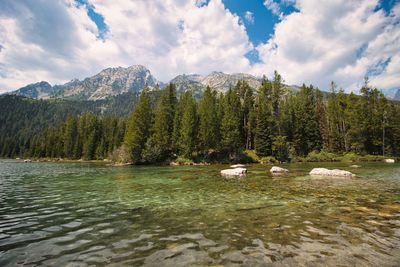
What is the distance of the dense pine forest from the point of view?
205 ft

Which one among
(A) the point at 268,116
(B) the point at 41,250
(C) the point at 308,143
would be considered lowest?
(B) the point at 41,250

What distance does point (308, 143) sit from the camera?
239 feet

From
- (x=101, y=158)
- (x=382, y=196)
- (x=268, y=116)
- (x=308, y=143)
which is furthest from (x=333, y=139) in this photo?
(x=101, y=158)

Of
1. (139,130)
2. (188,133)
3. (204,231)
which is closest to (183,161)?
(188,133)

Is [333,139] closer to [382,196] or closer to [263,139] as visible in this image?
[263,139]

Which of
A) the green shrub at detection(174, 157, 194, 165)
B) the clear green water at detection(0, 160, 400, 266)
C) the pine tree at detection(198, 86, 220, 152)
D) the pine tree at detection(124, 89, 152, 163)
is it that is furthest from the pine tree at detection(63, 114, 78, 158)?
the clear green water at detection(0, 160, 400, 266)

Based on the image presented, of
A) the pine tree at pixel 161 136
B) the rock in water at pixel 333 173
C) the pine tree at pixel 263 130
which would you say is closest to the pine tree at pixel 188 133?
the pine tree at pixel 161 136

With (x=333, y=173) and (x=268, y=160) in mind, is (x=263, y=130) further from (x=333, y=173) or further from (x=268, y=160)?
(x=333, y=173)

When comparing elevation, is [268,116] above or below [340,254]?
above

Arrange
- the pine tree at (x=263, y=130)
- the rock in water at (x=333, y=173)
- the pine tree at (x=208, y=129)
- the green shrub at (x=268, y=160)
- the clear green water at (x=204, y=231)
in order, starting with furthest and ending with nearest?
the pine tree at (x=263, y=130) → the pine tree at (x=208, y=129) → the green shrub at (x=268, y=160) → the rock in water at (x=333, y=173) → the clear green water at (x=204, y=231)

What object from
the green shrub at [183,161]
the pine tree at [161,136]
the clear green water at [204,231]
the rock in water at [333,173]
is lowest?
the clear green water at [204,231]

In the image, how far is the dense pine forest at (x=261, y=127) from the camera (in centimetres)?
6256

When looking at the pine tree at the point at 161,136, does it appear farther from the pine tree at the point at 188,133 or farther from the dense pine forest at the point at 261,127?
the pine tree at the point at 188,133

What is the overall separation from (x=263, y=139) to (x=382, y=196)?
52.6 m
